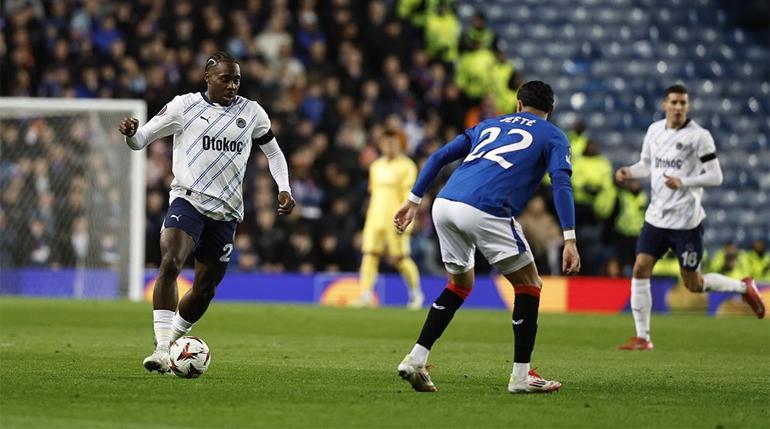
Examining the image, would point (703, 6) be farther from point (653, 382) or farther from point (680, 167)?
point (653, 382)

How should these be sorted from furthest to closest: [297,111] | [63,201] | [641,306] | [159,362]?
[297,111] < [63,201] < [641,306] < [159,362]

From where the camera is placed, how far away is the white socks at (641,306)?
13984mm

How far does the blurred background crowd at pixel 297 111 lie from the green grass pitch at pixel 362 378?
594 centimetres

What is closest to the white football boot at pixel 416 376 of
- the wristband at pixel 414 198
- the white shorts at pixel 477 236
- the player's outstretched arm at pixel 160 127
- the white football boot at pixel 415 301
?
the white shorts at pixel 477 236

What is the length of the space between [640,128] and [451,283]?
19153 mm

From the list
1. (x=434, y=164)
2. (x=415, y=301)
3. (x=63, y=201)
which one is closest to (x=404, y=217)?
(x=434, y=164)

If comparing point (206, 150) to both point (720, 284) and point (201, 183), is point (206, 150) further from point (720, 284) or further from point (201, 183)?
point (720, 284)

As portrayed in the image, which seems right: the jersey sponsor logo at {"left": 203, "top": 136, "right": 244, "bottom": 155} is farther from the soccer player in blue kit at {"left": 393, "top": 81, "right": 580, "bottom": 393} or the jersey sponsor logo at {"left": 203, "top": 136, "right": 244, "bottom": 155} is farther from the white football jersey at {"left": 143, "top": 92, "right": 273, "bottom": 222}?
the soccer player in blue kit at {"left": 393, "top": 81, "right": 580, "bottom": 393}

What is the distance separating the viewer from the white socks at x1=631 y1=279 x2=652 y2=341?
45.9ft

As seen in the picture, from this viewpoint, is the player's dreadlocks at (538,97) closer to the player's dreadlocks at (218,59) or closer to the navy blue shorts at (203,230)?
the player's dreadlocks at (218,59)

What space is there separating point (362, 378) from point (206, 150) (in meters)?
1.97

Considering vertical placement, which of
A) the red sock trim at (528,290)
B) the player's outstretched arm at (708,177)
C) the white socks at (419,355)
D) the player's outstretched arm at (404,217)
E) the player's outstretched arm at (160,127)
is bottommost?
the white socks at (419,355)

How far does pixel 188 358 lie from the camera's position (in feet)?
31.6

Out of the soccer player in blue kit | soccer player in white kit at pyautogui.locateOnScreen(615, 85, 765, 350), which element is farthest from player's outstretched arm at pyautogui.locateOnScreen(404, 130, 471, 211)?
soccer player in white kit at pyautogui.locateOnScreen(615, 85, 765, 350)
